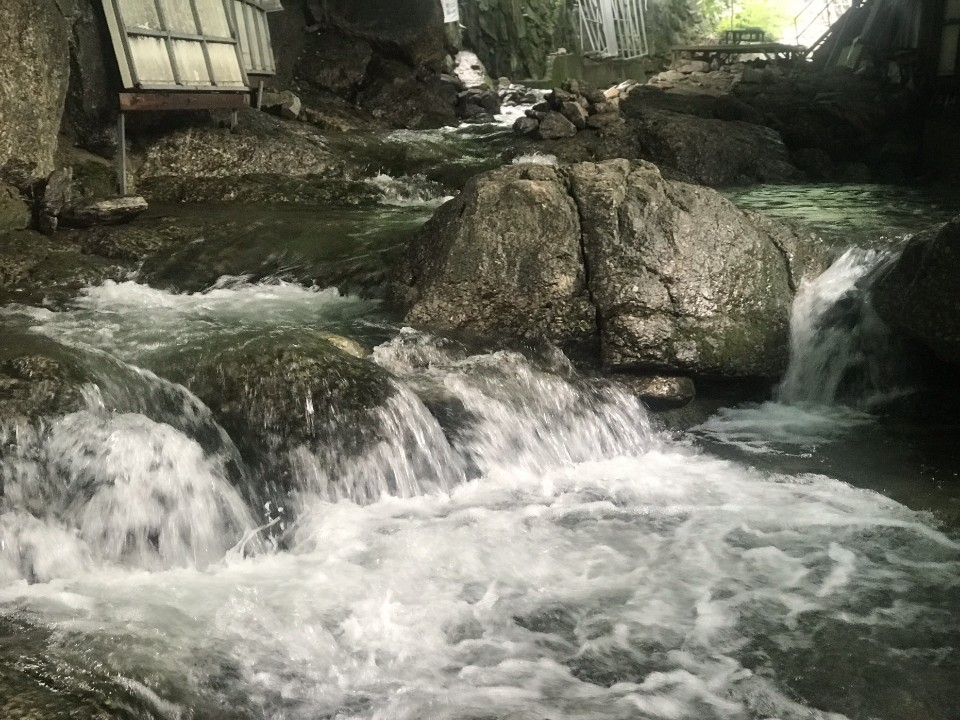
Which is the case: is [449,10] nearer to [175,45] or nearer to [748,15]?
[175,45]

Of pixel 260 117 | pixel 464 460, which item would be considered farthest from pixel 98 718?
pixel 260 117

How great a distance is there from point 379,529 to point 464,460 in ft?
2.91

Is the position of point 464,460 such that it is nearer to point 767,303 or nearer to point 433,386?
point 433,386

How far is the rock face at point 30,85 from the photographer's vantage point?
7.55 meters

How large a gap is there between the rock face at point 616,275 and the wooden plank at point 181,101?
4.40 meters

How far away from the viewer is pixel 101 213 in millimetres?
8109

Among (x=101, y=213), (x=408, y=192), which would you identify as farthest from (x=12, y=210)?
(x=408, y=192)

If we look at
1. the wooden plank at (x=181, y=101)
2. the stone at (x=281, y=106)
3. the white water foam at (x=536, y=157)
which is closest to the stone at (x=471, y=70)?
the white water foam at (x=536, y=157)

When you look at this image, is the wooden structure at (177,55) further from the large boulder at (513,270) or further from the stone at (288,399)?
A: the stone at (288,399)

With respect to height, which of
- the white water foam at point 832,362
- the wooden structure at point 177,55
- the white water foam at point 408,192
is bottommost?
the white water foam at point 832,362

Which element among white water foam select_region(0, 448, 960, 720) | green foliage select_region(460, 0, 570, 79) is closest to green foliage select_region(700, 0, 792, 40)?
green foliage select_region(460, 0, 570, 79)

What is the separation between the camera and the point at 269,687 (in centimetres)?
312

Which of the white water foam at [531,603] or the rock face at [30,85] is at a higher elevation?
the rock face at [30,85]

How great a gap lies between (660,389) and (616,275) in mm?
958
